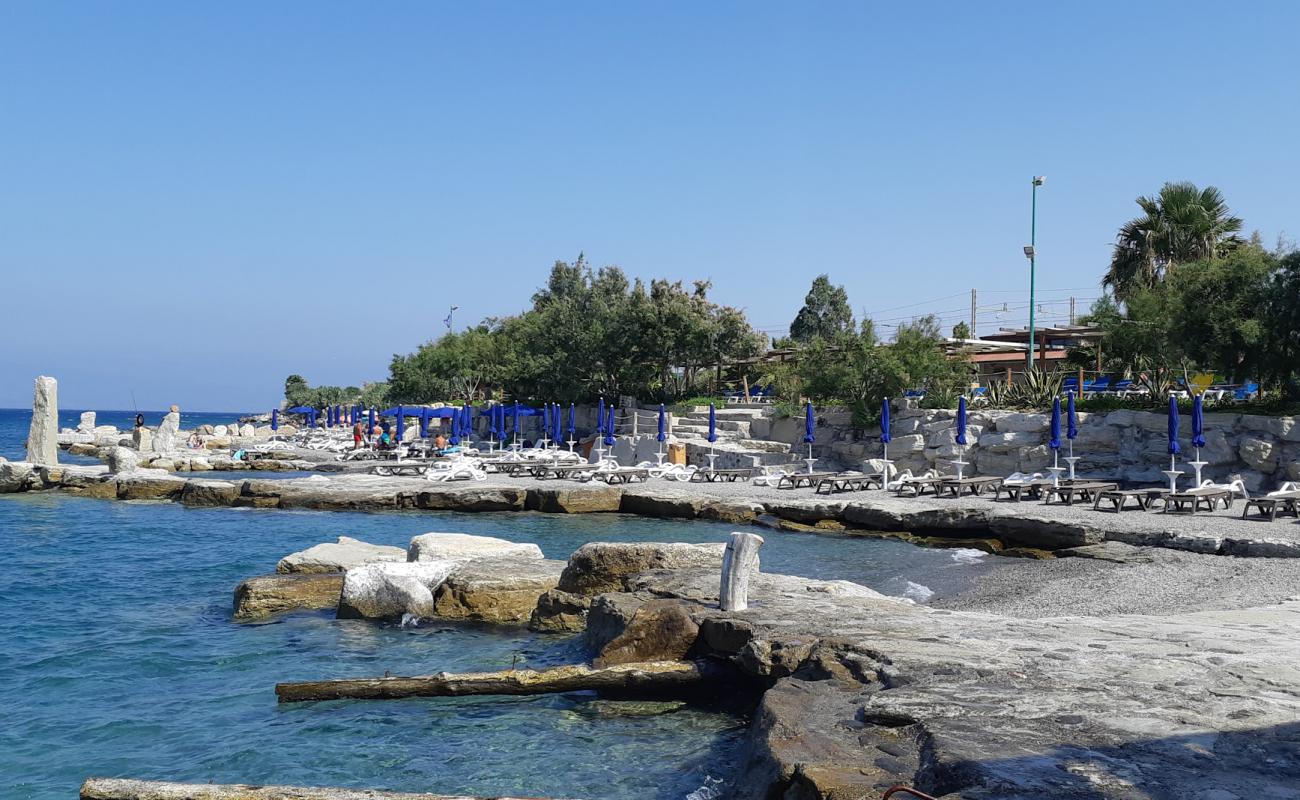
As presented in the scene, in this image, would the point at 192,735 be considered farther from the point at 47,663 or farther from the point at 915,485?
the point at 915,485

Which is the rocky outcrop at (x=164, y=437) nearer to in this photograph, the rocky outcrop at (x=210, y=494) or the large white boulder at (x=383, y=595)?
the rocky outcrop at (x=210, y=494)

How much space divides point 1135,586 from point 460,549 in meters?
9.28

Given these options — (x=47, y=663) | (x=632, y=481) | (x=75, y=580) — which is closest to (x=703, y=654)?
(x=47, y=663)

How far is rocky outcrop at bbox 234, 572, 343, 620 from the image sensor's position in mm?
12945

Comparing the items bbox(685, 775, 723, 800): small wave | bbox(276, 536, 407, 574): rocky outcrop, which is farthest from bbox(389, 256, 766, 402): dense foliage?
bbox(685, 775, 723, 800): small wave

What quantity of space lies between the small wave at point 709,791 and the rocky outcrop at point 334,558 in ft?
28.2

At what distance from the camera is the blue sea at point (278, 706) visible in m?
7.42

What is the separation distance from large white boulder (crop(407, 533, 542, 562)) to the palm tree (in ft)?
87.4

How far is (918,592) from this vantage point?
13.9m

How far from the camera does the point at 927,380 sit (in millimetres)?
30750

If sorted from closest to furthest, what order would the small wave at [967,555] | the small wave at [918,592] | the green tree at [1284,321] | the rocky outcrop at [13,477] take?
the small wave at [918,592]
the small wave at [967,555]
the green tree at [1284,321]
the rocky outcrop at [13,477]

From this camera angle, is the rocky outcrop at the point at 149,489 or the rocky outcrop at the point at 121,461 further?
the rocky outcrop at the point at 121,461

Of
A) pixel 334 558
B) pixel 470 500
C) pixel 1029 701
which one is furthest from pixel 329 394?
pixel 1029 701

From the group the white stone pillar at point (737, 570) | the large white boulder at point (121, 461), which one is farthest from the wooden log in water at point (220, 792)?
the large white boulder at point (121, 461)
